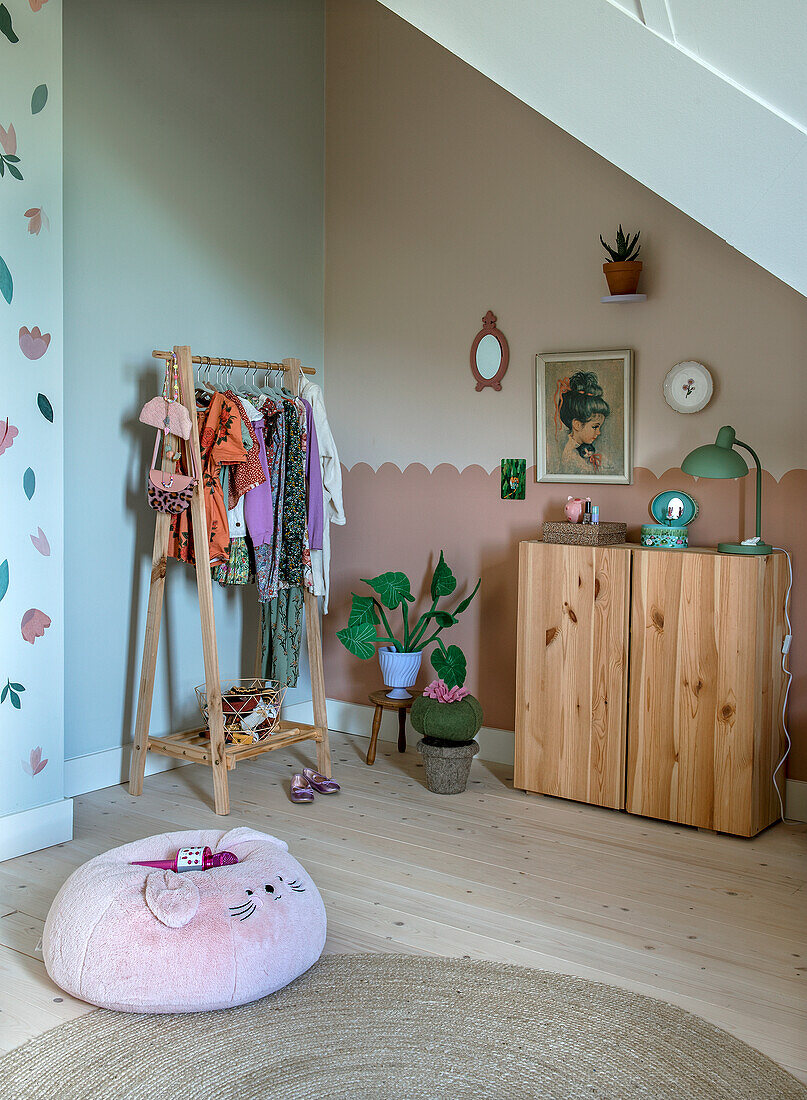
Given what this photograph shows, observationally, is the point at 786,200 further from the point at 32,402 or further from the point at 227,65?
the point at 227,65

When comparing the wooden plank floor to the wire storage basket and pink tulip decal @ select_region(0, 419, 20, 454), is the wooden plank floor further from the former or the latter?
pink tulip decal @ select_region(0, 419, 20, 454)

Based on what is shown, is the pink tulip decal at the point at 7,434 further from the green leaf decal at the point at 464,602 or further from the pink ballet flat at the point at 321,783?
the green leaf decal at the point at 464,602

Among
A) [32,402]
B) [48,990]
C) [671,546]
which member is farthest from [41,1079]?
[671,546]

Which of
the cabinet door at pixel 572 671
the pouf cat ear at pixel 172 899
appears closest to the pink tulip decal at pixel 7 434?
the pouf cat ear at pixel 172 899

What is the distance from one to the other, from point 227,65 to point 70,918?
10.9 feet

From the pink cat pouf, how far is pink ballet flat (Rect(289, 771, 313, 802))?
112cm

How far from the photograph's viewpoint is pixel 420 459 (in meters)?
4.29

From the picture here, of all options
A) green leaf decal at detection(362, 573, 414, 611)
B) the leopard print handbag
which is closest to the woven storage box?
green leaf decal at detection(362, 573, 414, 611)

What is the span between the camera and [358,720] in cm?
453

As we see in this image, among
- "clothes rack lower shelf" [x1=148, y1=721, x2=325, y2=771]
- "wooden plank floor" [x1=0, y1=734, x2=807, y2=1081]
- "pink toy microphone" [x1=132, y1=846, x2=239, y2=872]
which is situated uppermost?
"clothes rack lower shelf" [x1=148, y1=721, x2=325, y2=771]

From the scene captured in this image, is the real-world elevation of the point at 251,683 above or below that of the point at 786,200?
below

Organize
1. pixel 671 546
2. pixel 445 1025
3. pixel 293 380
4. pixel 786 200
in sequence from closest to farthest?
pixel 786 200 → pixel 445 1025 → pixel 671 546 → pixel 293 380

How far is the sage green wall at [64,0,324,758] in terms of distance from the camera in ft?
11.6

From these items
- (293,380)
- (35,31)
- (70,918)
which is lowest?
(70,918)
